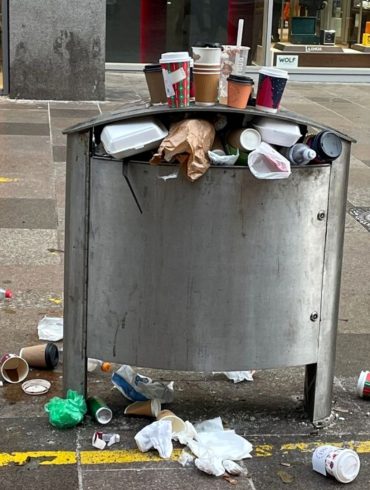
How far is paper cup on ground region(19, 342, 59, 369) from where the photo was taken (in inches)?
180

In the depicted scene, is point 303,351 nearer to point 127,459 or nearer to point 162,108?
point 127,459

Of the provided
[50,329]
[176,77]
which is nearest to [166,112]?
[176,77]

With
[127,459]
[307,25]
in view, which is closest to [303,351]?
[127,459]

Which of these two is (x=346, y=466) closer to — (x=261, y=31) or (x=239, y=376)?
(x=239, y=376)

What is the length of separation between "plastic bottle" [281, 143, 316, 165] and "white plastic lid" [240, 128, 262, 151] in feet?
0.51

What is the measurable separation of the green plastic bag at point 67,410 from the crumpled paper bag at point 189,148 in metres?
1.18

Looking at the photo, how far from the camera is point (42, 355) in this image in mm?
4574

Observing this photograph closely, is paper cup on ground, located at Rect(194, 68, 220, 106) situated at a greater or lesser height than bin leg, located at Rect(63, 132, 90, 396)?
greater

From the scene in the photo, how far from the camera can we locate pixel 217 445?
3.80 m

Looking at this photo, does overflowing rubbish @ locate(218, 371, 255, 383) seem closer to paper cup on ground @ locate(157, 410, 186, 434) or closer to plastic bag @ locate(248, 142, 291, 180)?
paper cup on ground @ locate(157, 410, 186, 434)

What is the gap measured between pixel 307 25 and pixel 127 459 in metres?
14.3

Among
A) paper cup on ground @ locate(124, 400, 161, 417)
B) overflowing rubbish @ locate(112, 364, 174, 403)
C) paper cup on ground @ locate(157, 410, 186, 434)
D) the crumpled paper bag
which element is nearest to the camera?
the crumpled paper bag

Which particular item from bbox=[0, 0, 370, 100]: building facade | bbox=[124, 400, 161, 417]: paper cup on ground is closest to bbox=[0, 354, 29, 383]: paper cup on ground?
bbox=[124, 400, 161, 417]: paper cup on ground

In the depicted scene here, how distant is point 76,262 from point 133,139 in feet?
2.12
